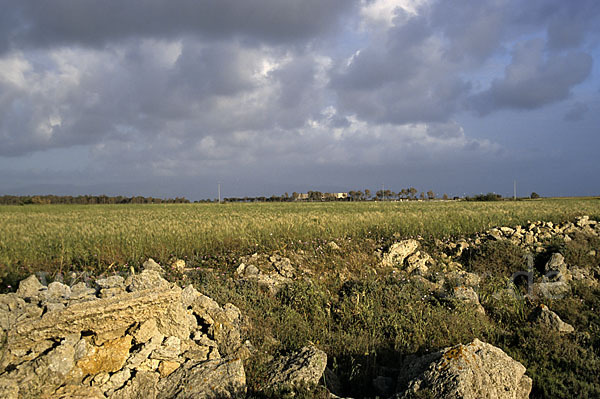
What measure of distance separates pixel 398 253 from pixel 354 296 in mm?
3708

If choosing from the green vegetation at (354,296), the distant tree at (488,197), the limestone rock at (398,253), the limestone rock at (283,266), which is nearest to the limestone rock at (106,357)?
the green vegetation at (354,296)

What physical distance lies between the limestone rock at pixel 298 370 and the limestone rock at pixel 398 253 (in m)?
5.98

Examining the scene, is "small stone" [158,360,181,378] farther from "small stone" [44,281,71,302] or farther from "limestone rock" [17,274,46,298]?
"limestone rock" [17,274,46,298]

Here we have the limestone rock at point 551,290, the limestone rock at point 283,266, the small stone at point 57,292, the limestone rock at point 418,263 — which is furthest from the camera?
the limestone rock at point 418,263

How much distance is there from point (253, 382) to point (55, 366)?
223 centimetres

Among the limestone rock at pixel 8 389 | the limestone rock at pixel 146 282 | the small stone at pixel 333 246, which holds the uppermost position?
the limestone rock at pixel 146 282

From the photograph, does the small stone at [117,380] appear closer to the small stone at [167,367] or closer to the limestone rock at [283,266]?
the small stone at [167,367]

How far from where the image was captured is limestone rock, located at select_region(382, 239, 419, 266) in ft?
33.9

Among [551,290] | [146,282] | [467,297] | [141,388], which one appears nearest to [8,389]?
[141,388]

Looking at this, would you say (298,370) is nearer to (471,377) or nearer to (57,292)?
(471,377)

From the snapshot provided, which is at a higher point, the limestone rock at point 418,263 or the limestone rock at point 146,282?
the limestone rock at point 146,282

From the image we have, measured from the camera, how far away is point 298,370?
14.5 ft

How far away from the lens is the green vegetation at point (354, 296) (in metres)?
5.33

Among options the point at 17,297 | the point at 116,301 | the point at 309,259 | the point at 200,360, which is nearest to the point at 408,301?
the point at 309,259
